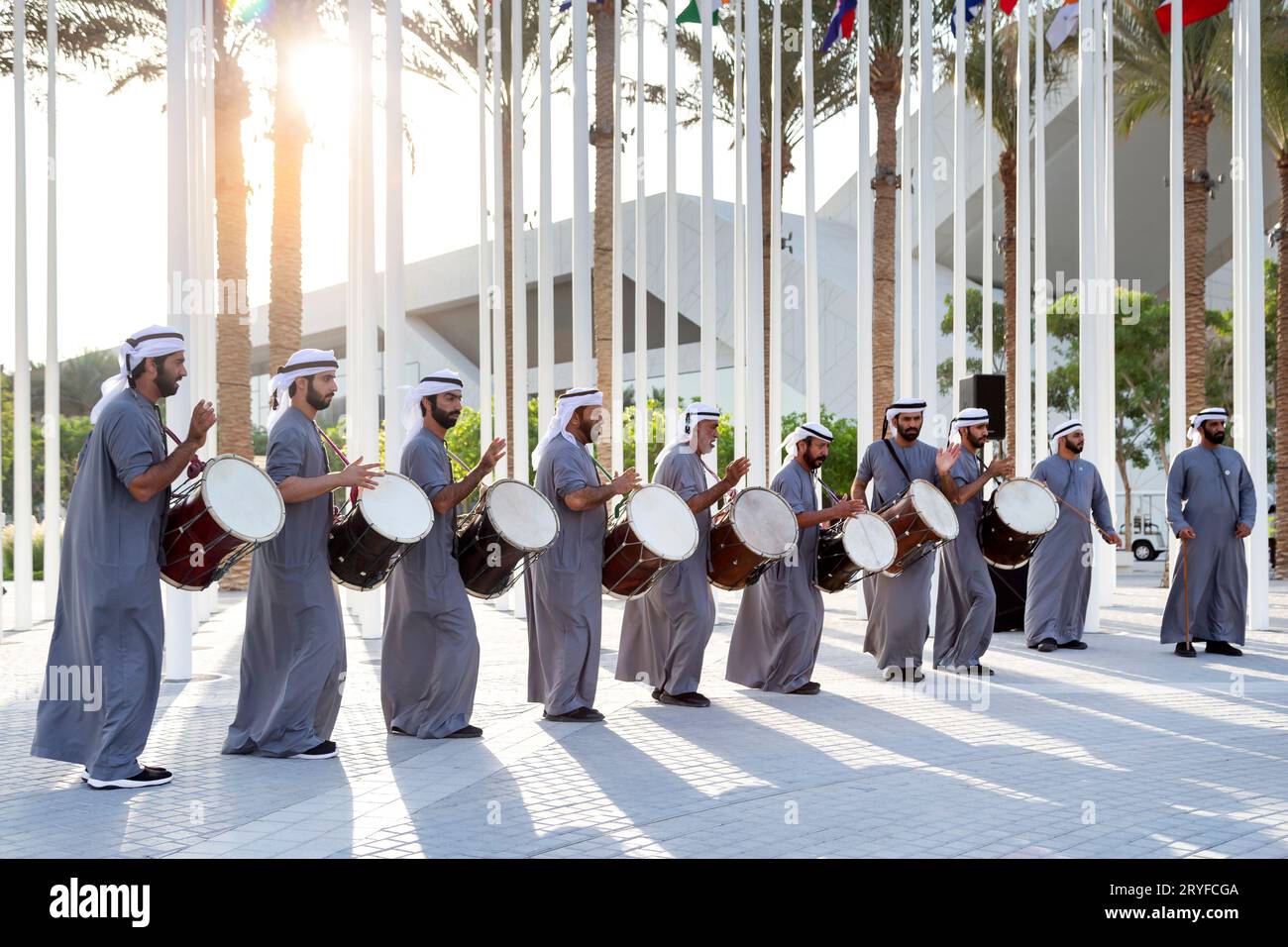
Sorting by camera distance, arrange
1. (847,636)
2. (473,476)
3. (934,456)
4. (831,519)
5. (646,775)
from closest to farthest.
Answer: (646,775)
(473,476)
(831,519)
(934,456)
(847,636)

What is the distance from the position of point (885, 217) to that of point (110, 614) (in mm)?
21622

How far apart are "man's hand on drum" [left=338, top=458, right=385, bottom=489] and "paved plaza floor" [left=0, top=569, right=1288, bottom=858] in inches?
52.6

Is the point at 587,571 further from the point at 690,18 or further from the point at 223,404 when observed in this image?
the point at 223,404

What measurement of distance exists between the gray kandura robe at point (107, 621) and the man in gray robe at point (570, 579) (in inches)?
98.2

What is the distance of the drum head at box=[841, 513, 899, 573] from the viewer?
9.58 m

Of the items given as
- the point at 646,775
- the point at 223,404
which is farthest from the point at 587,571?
the point at 223,404

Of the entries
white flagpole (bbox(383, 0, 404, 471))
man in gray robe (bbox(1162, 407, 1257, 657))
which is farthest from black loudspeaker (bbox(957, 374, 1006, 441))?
white flagpole (bbox(383, 0, 404, 471))

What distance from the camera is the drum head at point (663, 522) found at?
8.41 m

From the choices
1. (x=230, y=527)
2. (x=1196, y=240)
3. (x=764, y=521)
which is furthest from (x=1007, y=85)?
(x=230, y=527)

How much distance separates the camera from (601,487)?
8.31 m

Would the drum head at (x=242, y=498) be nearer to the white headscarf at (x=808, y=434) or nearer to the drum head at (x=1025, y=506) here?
the white headscarf at (x=808, y=434)

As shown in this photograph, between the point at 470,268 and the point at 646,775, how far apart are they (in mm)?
61224
